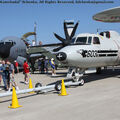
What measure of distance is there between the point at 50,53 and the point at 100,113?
22.0 m

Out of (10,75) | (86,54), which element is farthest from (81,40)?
(10,75)

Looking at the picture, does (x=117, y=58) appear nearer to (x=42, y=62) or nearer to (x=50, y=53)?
(x=42, y=62)

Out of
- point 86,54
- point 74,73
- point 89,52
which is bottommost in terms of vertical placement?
point 74,73

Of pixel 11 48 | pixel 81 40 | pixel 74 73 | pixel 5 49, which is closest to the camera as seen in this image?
pixel 74 73

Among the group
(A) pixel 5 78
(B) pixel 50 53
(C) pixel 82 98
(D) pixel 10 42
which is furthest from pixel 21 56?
(C) pixel 82 98

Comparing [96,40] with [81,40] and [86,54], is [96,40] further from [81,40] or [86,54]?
[86,54]

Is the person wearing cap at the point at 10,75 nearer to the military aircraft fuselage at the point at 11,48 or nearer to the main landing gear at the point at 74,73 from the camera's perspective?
the main landing gear at the point at 74,73

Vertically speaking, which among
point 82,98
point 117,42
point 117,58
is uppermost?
point 117,42

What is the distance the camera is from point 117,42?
597 inches

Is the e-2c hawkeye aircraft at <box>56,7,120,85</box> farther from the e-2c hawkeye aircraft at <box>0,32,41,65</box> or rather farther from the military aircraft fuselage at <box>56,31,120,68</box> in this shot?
the e-2c hawkeye aircraft at <box>0,32,41,65</box>

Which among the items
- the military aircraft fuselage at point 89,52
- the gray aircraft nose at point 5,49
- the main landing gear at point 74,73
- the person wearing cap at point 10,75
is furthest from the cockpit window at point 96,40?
the gray aircraft nose at point 5,49

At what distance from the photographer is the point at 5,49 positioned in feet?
75.2

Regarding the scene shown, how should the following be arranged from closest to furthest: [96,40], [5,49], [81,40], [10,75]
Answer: [10,75] < [81,40] < [96,40] < [5,49]

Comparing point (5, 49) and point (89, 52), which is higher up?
point (5, 49)
